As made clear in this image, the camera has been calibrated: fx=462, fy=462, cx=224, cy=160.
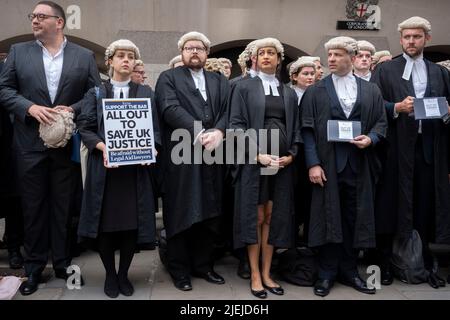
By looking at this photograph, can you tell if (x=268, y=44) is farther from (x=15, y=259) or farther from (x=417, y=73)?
(x=15, y=259)

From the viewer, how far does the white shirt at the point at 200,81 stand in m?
4.26

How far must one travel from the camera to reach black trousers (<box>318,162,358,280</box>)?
415cm

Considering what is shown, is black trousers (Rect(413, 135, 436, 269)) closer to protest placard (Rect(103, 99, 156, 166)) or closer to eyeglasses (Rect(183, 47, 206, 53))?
eyeglasses (Rect(183, 47, 206, 53))

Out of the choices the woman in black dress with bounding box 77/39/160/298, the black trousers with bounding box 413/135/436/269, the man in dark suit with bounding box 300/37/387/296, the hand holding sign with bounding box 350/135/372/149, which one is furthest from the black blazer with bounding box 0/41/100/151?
the black trousers with bounding box 413/135/436/269

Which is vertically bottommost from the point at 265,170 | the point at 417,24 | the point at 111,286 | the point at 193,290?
the point at 193,290

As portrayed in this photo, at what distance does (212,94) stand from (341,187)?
1.45m

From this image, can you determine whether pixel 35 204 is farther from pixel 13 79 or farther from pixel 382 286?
pixel 382 286

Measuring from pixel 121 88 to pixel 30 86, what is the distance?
822 millimetres

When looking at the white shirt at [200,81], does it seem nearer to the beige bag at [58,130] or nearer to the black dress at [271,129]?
the black dress at [271,129]

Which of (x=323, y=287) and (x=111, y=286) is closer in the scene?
Answer: (x=111, y=286)

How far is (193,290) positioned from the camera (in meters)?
4.17

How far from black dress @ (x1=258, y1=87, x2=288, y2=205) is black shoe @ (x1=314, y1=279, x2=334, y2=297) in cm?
90

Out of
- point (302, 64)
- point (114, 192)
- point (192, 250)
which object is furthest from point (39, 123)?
point (302, 64)

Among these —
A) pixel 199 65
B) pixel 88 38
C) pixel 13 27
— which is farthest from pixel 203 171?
pixel 13 27
